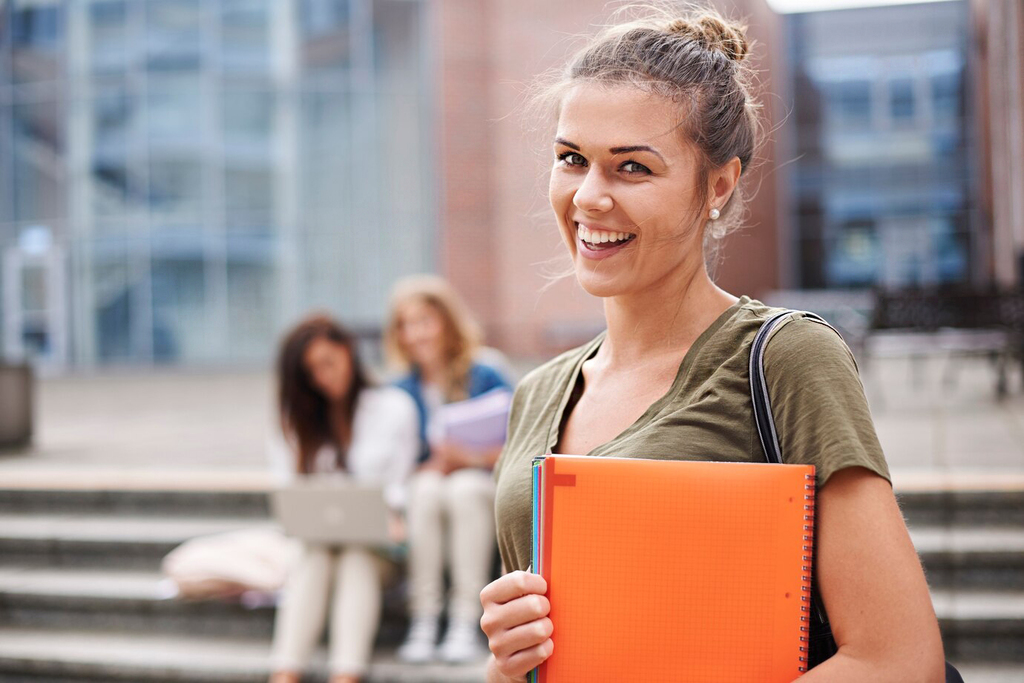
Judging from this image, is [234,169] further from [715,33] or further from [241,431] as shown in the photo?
[715,33]

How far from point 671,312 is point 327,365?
3581 mm

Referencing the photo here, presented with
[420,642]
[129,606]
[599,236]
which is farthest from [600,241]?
[129,606]

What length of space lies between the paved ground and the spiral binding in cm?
383

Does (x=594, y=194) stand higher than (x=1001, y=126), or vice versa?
(x=1001, y=126)

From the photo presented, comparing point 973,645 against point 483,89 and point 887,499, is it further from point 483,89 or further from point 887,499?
point 483,89

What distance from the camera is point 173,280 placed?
63.5 ft

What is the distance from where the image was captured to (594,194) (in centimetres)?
128

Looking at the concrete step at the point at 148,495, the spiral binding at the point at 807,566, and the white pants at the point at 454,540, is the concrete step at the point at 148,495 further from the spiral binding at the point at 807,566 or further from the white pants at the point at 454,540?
the spiral binding at the point at 807,566

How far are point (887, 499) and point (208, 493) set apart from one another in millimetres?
4854

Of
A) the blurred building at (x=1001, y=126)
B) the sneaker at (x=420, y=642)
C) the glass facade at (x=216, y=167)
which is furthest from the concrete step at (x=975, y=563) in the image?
the glass facade at (x=216, y=167)

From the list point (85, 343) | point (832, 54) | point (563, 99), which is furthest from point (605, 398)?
point (832, 54)

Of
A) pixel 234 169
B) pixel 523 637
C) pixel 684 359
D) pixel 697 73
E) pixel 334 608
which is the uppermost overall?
pixel 234 169

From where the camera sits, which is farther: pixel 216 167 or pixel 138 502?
pixel 216 167

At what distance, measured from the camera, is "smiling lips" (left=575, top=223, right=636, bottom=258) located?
1.31 meters
